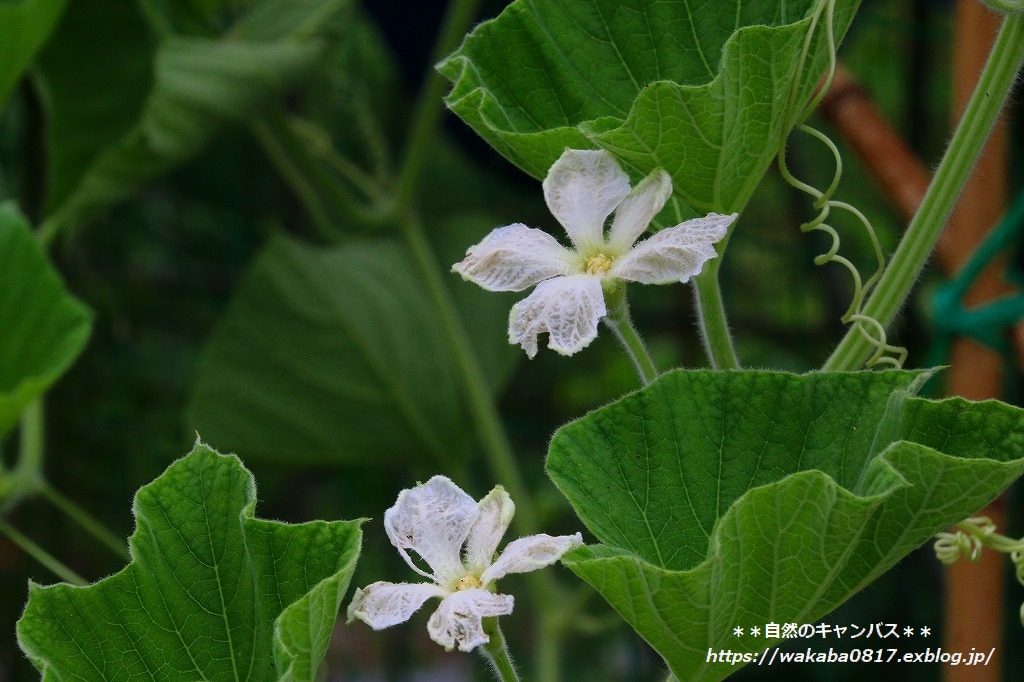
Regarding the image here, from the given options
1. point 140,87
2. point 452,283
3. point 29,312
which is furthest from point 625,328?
point 452,283

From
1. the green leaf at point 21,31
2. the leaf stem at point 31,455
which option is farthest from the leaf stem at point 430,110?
the leaf stem at point 31,455

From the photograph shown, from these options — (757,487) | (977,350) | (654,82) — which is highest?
(654,82)

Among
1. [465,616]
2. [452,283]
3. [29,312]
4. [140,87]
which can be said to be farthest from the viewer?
[452,283]

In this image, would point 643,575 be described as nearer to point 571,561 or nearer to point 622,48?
point 571,561

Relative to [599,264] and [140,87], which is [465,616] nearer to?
[599,264]

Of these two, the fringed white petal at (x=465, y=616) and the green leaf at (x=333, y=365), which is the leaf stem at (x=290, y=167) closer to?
the green leaf at (x=333, y=365)

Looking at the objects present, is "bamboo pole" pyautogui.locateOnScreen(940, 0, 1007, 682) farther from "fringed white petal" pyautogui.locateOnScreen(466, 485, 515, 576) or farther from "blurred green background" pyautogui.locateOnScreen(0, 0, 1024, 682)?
"fringed white petal" pyautogui.locateOnScreen(466, 485, 515, 576)
